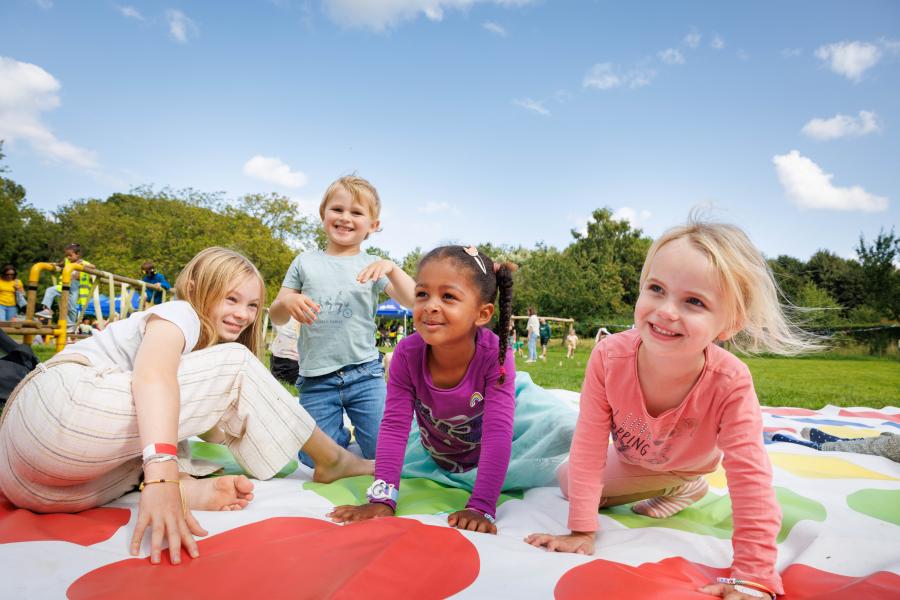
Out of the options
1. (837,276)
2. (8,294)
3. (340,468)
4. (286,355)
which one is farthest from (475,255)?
(837,276)

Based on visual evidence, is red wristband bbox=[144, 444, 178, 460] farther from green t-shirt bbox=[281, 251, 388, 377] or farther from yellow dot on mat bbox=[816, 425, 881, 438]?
yellow dot on mat bbox=[816, 425, 881, 438]

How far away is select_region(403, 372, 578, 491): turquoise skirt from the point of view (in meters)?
2.41

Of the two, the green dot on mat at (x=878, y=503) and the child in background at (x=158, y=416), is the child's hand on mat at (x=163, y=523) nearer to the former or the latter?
the child in background at (x=158, y=416)

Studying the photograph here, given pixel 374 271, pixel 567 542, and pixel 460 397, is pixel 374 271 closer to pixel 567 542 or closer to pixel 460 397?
pixel 460 397

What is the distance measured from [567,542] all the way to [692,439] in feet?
1.75

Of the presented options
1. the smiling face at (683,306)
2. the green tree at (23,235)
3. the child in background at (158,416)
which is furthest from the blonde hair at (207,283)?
the green tree at (23,235)

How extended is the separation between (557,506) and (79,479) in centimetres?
165

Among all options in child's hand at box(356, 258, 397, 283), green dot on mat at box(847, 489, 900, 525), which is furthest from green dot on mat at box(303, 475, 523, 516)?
green dot on mat at box(847, 489, 900, 525)

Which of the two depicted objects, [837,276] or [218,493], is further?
[837,276]

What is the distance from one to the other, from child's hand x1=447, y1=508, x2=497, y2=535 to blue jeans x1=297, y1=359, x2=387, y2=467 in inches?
54.8

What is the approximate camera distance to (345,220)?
327 centimetres

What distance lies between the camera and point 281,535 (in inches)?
62.6

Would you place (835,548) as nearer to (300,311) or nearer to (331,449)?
(331,449)

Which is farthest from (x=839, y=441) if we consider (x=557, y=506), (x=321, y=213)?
(x=321, y=213)
